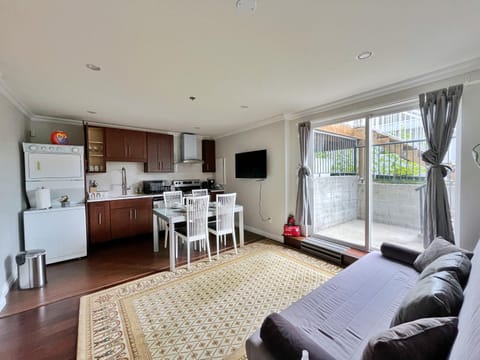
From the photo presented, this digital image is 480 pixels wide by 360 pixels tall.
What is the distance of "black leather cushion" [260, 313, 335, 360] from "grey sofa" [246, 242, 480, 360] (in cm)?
5

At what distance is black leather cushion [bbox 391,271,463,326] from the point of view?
1024mm

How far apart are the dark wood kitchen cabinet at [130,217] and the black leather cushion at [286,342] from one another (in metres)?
3.98

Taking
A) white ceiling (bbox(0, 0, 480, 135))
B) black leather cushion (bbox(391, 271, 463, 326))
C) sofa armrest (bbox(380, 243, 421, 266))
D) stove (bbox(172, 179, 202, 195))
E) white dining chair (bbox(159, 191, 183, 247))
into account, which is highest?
white ceiling (bbox(0, 0, 480, 135))

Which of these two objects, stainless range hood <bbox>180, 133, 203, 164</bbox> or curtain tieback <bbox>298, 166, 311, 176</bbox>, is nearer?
curtain tieback <bbox>298, 166, 311, 176</bbox>

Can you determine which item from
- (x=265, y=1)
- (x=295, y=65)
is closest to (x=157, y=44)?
(x=265, y=1)

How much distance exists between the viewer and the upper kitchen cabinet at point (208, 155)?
5.96 metres

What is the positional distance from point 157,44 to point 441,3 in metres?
2.05

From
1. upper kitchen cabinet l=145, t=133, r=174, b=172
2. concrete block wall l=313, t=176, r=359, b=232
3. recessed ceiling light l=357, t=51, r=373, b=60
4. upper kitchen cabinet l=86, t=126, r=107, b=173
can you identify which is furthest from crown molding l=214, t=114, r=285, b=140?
upper kitchen cabinet l=86, t=126, r=107, b=173

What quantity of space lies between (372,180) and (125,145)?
4707 mm

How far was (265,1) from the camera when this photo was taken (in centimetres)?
134

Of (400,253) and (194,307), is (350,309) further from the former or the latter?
(194,307)

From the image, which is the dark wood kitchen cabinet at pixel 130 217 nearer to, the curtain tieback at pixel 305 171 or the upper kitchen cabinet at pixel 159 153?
the upper kitchen cabinet at pixel 159 153

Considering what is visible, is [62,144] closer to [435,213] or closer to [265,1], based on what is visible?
[265,1]

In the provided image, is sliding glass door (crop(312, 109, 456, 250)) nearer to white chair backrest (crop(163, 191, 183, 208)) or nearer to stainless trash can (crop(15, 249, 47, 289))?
white chair backrest (crop(163, 191, 183, 208))
